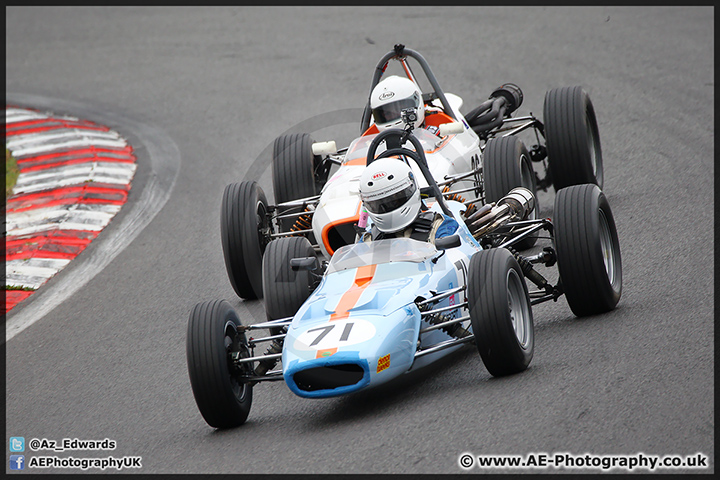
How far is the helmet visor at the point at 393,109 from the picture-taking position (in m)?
9.66

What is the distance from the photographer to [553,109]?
9.84 meters

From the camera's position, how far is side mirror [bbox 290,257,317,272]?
7.22m

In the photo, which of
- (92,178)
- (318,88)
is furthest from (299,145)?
(318,88)

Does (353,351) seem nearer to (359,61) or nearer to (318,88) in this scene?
(318,88)

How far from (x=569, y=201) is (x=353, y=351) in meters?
2.31

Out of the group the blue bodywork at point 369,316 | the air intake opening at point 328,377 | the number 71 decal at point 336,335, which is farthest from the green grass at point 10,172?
the air intake opening at point 328,377

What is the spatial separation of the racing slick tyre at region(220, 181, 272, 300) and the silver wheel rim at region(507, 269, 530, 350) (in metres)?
3.14

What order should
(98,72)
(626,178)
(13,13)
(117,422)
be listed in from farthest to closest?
(13,13) < (98,72) < (626,178) < (117,422)

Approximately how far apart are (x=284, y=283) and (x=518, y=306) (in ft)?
6.20

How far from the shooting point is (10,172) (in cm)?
1376

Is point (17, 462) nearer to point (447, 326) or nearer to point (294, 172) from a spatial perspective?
point (447, 326)

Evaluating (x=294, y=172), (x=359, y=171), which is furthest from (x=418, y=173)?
(x=294, y=172)

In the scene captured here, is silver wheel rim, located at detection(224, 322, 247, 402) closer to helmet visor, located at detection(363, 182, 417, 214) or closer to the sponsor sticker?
the sponsor sticker

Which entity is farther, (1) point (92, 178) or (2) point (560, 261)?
(1) point (92, 178)
